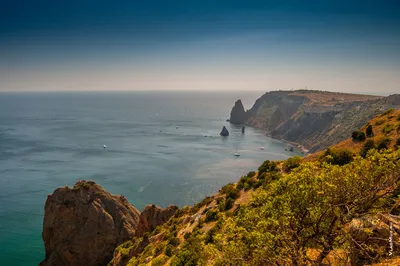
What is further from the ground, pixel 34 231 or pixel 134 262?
pixel 134 262

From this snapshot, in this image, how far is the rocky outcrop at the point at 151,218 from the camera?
46062mm

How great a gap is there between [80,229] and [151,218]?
1356 cm

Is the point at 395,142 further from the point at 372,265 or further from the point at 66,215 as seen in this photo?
the point at 66,215

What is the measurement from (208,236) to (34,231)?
216ft

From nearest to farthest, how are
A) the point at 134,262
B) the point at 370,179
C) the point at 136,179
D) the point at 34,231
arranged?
the point at 370,179 → the point at 134,262 → the point at 34,231 → the point at 136,179

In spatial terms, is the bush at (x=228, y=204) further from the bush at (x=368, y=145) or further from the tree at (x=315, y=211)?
the tree at (x=315, y=211)

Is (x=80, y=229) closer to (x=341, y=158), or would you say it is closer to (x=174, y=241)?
(x=174, y=241)

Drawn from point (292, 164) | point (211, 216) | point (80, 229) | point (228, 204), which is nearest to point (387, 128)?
point (292, 164)

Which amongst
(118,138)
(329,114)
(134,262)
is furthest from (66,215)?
(329,114)

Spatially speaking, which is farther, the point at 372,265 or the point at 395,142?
the point at 395,142

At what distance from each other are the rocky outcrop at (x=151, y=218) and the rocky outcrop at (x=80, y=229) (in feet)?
18.2

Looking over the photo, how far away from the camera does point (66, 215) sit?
160 ft

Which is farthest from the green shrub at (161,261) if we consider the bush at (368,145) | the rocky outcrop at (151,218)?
the bush at (368,145)

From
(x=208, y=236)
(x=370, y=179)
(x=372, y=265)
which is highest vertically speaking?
(x=370, y=179)
